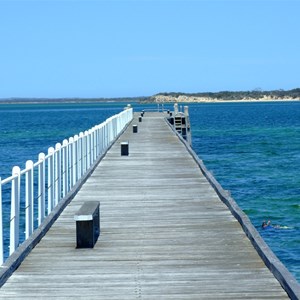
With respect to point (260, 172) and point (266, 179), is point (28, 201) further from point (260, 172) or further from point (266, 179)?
point (260, 172)

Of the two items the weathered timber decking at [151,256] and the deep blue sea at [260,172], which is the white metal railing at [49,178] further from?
the deep blue sea at [260,172]

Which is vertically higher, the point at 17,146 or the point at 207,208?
the point at 207,208

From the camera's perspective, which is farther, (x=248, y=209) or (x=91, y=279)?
(x=248, y=209)

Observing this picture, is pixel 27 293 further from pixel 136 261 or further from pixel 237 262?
pixel 237 262

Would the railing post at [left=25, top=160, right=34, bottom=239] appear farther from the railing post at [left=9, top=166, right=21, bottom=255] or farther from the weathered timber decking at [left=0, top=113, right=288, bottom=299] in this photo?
the railing post at [left=9, top=166, right=21, bottom=255]

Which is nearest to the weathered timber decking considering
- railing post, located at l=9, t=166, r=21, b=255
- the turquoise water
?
railing post, located at l=9, t=166, r=21, b=255

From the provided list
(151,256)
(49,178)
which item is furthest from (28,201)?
(151,256)

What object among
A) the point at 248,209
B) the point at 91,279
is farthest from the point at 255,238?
the point at 248,209

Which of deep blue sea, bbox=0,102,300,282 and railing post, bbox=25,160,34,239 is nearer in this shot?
railing post, bbox=25,160,34,239

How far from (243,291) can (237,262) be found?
1.22 meters

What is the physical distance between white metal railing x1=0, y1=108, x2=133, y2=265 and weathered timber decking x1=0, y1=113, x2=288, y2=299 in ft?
1.46

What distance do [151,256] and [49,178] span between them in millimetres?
4817

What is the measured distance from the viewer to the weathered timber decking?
7934mm

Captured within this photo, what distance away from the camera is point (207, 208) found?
1294 centimetres
